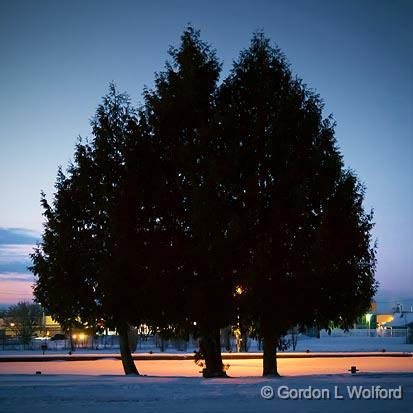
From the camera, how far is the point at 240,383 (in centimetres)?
2309

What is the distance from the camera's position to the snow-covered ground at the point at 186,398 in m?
16.5

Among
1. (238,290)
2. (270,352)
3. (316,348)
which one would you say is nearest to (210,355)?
(270,352)

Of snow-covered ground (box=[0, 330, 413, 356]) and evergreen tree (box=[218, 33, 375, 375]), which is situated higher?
evergreen tree (box=[218, 33, 375, 375])

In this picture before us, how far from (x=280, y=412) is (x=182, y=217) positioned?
39.7 ft

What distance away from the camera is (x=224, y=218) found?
2564 cm

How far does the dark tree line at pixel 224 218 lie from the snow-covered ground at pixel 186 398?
12.9 ft

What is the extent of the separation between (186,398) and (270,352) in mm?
10175

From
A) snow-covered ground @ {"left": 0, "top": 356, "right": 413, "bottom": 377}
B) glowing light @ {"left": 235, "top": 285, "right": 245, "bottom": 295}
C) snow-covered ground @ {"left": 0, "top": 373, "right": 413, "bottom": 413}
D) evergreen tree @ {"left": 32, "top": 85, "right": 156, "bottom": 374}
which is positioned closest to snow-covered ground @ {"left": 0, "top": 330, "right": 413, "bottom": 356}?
snow-covered ground @ {"left": 0, "top": 356, "right": 413, "bottom": 377}

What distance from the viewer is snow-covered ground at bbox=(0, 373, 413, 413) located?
16.5 meters

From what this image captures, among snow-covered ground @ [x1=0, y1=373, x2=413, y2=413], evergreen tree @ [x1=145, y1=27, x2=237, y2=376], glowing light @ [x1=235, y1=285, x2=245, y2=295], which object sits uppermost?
evergreen tree @ [x1=145, y1=27, x2=237, y2=376]

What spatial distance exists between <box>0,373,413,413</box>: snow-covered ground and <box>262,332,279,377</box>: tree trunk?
3.95m

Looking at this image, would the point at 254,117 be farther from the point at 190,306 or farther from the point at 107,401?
the point at 107,401

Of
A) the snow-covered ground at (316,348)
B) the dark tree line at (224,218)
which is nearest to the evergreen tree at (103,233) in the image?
the dark tree line at (224,218)

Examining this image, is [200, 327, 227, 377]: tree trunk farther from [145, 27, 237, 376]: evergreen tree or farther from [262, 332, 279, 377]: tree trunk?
[262, 332, 279, 377]: tree trunk
